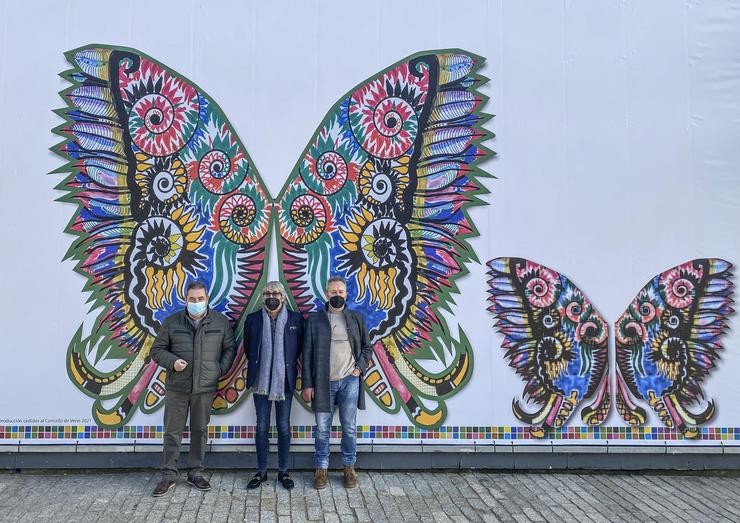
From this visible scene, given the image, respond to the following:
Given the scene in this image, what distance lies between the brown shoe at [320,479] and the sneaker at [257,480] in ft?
1.41

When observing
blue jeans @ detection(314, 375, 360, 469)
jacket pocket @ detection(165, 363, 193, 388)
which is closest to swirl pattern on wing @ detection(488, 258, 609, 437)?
blue jeans @ detection(314, 375, 360, 469)

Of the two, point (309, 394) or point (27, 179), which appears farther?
point (27, 179)

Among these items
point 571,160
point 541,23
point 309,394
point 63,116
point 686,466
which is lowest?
point 686,466

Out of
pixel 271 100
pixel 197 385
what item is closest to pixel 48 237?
pixel 197 385

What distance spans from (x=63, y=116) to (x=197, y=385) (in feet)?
8.98

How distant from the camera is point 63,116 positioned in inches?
198

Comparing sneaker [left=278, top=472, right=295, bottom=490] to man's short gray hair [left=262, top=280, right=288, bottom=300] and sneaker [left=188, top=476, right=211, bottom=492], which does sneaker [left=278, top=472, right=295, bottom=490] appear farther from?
man's short gray hair [left=262, top=280, right=288, bottom=300]

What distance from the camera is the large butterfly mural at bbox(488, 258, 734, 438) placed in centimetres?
500

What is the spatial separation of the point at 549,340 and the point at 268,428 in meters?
2.59

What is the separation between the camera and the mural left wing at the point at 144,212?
490cm

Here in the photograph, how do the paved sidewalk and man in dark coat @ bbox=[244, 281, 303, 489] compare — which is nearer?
the paved sidewalk

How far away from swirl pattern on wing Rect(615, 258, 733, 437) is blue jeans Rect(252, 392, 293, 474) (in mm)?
2942

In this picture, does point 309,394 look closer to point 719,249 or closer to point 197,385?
point 197,385

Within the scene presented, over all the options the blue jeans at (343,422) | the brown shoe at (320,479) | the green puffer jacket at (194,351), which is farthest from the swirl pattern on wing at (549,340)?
the green puffer jacket at (194,351)
